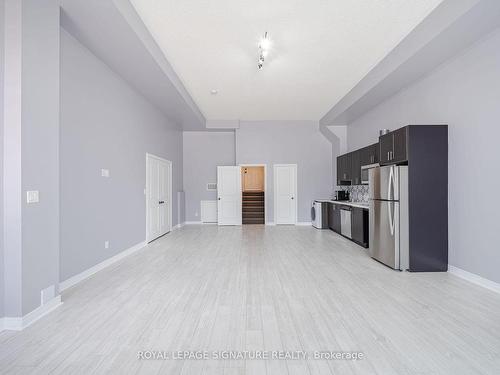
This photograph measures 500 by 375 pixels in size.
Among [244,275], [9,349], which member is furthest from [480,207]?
[9,349]

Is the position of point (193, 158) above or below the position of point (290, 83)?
below

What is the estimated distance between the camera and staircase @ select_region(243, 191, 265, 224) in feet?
31.2

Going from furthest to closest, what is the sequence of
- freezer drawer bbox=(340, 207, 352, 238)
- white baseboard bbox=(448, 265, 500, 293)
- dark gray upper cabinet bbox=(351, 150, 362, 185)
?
dark gray upper cabinet bbox=(351, 150, 362, 185) → freezer drawer bbox=(340, 207, 352, 238) → white baseboard bbox=(448, 265, 500, 293)

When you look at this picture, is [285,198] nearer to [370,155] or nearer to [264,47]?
[370,155]

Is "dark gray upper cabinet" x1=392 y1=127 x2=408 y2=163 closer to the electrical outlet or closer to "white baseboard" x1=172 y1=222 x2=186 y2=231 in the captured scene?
the electrical outlet

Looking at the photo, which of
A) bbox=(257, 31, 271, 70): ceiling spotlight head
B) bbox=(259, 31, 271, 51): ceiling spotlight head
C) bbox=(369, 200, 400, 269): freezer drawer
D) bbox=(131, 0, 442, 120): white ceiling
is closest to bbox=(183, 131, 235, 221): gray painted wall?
bbox=(131, 0, 442, 120): white ceiling

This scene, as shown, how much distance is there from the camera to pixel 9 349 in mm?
2078

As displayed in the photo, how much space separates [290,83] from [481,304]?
15.2 ft

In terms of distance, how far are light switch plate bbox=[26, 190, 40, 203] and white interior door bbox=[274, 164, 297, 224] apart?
271 inches

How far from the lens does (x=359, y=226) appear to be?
578 cm

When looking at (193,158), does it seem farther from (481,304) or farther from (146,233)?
(481,304)

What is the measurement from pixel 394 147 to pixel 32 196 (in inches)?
182

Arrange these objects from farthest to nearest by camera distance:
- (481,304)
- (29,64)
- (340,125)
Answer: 1. (340,125)
2. (481,304)
3. (29,64)

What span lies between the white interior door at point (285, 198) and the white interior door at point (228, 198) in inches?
48.3
